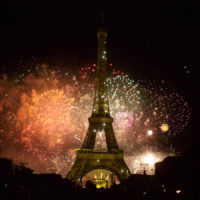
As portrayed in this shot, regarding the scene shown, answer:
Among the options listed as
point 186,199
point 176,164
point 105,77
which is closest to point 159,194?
point 186,199

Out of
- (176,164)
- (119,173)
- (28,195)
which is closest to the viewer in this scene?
(28,195)

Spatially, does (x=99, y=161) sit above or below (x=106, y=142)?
below

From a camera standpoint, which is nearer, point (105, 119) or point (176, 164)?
point (176, 164)

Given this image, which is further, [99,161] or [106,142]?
[106,142]

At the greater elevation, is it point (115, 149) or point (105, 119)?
point (105, 119)

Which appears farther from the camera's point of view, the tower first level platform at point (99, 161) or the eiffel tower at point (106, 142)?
the tower first level platform at point (99, 161)

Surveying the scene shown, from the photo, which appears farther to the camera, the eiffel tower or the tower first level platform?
the tower first level platform

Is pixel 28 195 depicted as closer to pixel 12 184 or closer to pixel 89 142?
pixel 12 184

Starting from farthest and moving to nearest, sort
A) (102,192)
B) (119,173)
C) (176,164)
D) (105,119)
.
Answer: (105,119), (119,173), (176,164), (102,192)
